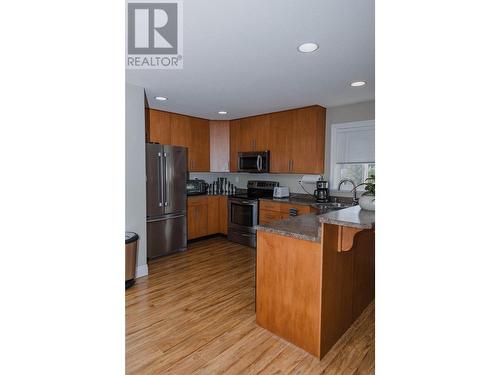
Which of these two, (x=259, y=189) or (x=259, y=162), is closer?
(x=259, y=162)

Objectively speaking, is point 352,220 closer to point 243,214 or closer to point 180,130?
point 243,214

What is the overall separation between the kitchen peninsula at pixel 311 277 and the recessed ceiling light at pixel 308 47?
132cm

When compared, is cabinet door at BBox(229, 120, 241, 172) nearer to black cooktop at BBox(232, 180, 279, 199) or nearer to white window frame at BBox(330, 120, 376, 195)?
black cooktop at BBox(232, 180, 279, 199)

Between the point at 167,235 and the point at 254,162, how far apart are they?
1945 millimetres

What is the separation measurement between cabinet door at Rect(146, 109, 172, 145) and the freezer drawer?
1.30 meters

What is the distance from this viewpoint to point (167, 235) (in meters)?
3.92

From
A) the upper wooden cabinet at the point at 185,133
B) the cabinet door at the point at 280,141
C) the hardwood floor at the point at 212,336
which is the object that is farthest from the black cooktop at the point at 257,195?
the hardwood floor at the point at 212,336

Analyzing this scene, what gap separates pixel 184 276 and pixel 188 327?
Result: 3.58 feet

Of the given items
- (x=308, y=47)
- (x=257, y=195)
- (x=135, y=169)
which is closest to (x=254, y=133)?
(x=257, y=195)
